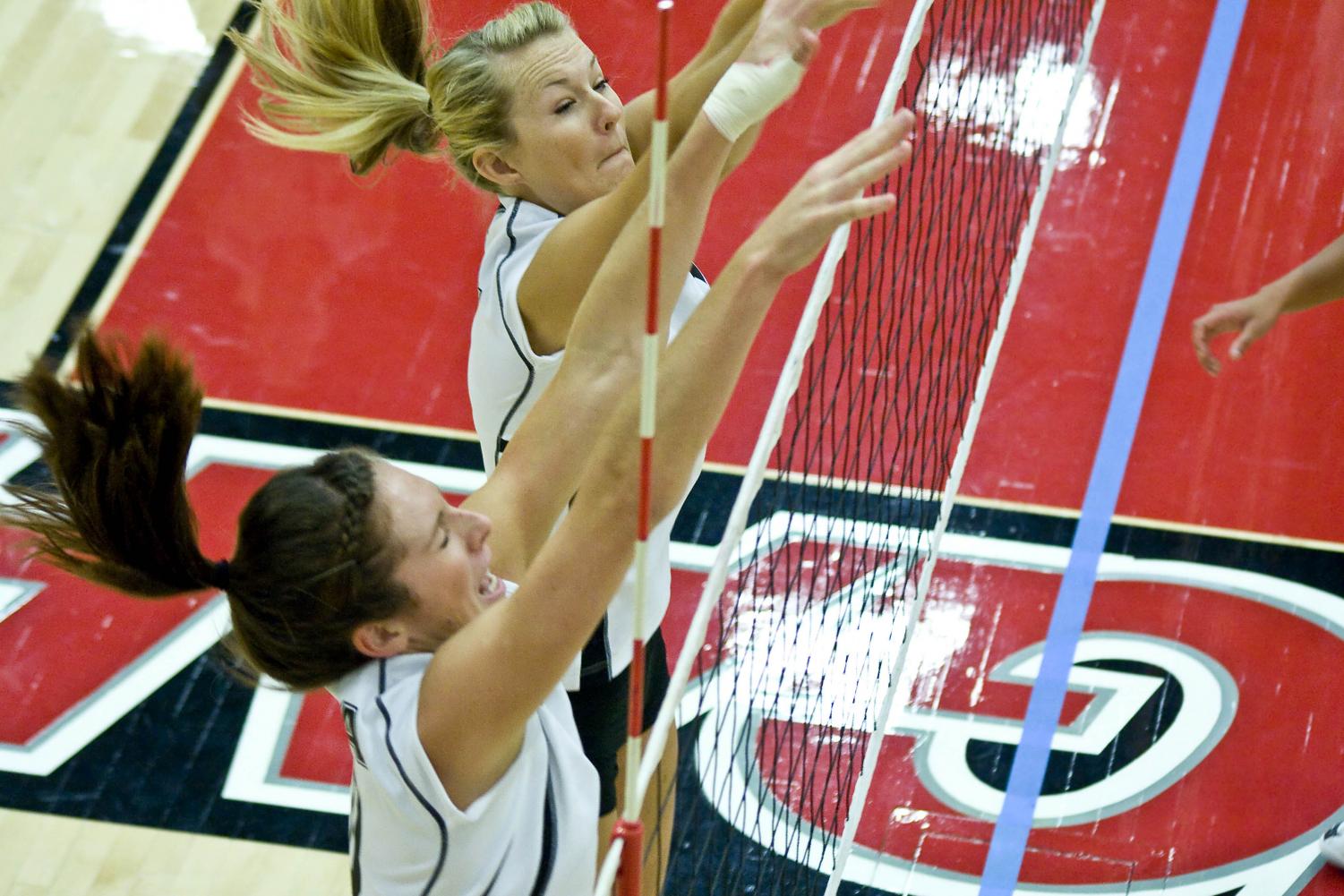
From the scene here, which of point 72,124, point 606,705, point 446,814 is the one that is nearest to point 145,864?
point 606,705

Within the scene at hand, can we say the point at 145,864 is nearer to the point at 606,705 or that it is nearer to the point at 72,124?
the point at 606,705

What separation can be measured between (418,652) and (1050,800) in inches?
94.0

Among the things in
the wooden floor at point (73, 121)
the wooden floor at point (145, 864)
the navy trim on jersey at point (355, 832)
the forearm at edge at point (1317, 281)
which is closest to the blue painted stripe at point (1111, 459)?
the forearm at edge at point (1317, 281)

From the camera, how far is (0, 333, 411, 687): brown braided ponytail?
92.0 inches

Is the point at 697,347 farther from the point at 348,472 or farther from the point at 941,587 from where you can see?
the point at 941,587

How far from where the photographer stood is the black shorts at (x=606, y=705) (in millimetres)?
3314

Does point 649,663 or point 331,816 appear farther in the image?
point 331,816

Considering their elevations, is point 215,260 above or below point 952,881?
above

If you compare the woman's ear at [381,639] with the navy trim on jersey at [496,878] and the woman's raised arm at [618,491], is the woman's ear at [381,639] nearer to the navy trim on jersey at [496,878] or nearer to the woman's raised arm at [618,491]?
the woman's raised arm at [618,491]

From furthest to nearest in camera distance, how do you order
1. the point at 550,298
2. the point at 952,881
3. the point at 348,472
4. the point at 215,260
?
the point at 215,260 < the point at 952,881 < the point at 550,298 < the point at 348,472

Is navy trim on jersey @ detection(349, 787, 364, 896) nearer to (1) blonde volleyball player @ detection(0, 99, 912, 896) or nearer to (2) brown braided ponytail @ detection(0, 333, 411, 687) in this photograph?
(1) blonde volleyball player @ detection(0, 99, 912, 896)

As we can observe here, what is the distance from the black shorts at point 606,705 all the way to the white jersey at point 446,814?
29.3 inches

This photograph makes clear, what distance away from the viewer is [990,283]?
18.7 ft

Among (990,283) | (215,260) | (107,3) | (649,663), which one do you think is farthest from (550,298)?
(107,3)
